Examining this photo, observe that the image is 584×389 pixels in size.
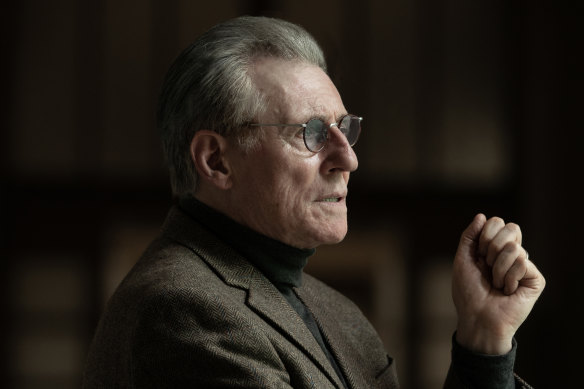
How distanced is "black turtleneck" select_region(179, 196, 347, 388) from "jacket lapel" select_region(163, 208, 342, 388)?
0.03 meters

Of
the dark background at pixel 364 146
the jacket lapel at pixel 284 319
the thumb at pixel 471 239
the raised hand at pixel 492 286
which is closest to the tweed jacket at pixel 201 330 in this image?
the jacket lapel at pixel 284 319

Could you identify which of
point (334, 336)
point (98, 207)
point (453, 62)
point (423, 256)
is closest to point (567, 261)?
point (423, 256)

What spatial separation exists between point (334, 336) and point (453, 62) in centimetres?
259

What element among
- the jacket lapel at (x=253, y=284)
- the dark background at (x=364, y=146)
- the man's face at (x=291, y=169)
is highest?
the man's face at (x=291, y=169)

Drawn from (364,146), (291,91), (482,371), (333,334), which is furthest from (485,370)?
(364,146)

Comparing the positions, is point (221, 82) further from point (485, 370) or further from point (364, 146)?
point (364, 146)

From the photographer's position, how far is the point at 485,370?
5.46ft

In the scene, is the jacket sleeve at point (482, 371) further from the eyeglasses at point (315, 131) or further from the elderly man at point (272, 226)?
the eyeglasses at point (315, 131)

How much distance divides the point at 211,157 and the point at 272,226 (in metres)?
0.17

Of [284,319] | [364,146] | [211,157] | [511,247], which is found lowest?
[364,146]

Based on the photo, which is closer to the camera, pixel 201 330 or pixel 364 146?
pixel 201 330

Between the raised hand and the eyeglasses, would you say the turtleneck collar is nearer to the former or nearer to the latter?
the eyeglasses

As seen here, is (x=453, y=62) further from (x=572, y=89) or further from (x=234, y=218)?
(x=234, y=218)

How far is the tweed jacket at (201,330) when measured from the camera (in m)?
1.34
